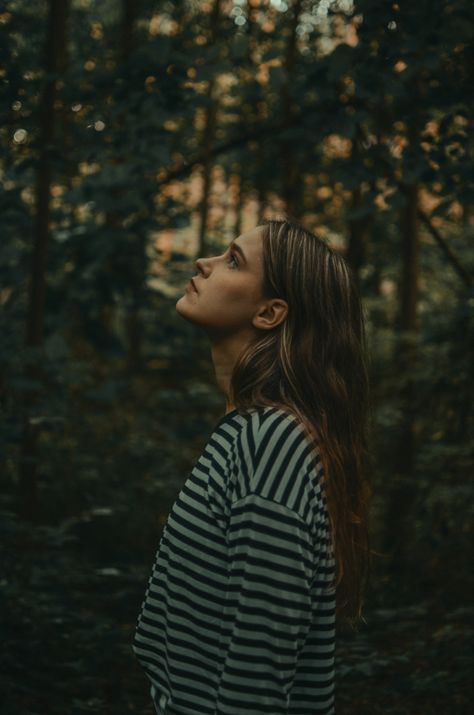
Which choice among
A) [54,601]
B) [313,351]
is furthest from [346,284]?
[54,601]

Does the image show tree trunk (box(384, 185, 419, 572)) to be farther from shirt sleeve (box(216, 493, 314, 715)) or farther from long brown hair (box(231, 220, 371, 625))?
shirt sleeve (box(216, 493, 314, 715))

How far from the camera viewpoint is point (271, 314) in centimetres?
188

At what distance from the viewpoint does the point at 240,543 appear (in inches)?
64.6

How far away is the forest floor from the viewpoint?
356cm

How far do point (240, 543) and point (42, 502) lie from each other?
17.6 ft

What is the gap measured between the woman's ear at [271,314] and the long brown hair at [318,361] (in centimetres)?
1

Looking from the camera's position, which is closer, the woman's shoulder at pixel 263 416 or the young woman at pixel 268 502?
the young woman at pixel 268 502

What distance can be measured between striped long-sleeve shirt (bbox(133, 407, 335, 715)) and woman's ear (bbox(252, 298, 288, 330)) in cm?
20

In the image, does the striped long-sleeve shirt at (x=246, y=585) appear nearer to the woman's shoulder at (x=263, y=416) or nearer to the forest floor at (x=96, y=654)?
the woman's shoulder at (x=263, y=416)

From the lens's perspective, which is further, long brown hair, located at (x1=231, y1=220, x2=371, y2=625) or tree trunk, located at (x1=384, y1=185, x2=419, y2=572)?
tree trunk, located at (x1=384, y1=185, x2=419, y2=572)

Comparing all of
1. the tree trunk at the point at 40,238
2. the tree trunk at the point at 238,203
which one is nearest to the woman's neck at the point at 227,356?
the tree trunk at the point at 40,238

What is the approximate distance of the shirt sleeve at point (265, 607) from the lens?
1.59 m

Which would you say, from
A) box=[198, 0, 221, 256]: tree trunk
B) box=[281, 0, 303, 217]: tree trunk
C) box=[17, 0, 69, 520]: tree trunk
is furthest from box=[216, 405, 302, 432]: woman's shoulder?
box=[198, 0, 221, 256]: tree trunk

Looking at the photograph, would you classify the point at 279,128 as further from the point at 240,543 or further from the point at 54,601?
the point at 240,543
